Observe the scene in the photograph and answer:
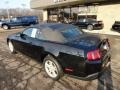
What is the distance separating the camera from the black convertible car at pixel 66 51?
3697 millimetres

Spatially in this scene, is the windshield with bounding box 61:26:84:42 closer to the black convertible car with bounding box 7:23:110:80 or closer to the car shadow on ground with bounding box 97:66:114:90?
the black convertible car with bounding box 7:23:110:80

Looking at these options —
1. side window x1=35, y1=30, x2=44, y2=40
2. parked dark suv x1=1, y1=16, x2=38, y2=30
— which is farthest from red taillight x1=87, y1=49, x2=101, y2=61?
parked dark suv x1=1, y1=16, x2=38, y2=30

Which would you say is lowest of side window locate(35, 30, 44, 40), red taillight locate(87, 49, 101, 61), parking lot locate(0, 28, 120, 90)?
parking lot locate(0, 28, 120, 90)

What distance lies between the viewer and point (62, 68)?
413 centimetres

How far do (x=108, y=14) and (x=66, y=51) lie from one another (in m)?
14.8

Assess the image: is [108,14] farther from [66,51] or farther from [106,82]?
[66,51]

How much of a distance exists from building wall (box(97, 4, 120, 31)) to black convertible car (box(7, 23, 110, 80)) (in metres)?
12.7

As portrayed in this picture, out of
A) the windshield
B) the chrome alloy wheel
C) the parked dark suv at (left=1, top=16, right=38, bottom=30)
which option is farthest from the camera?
the parked dark suv at (left=1, top=16, right=38, bottom=30)

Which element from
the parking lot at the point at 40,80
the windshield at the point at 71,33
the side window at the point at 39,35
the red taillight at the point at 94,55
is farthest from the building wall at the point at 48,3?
the red taillight at the point at 94,55

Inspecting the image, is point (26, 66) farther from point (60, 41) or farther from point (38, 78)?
point (60, 41)

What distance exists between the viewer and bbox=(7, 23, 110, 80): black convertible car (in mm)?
3697

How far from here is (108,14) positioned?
17.2m

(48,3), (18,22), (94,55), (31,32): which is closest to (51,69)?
(94,55)

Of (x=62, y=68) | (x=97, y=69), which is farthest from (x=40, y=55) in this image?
(x=97, y=69)
